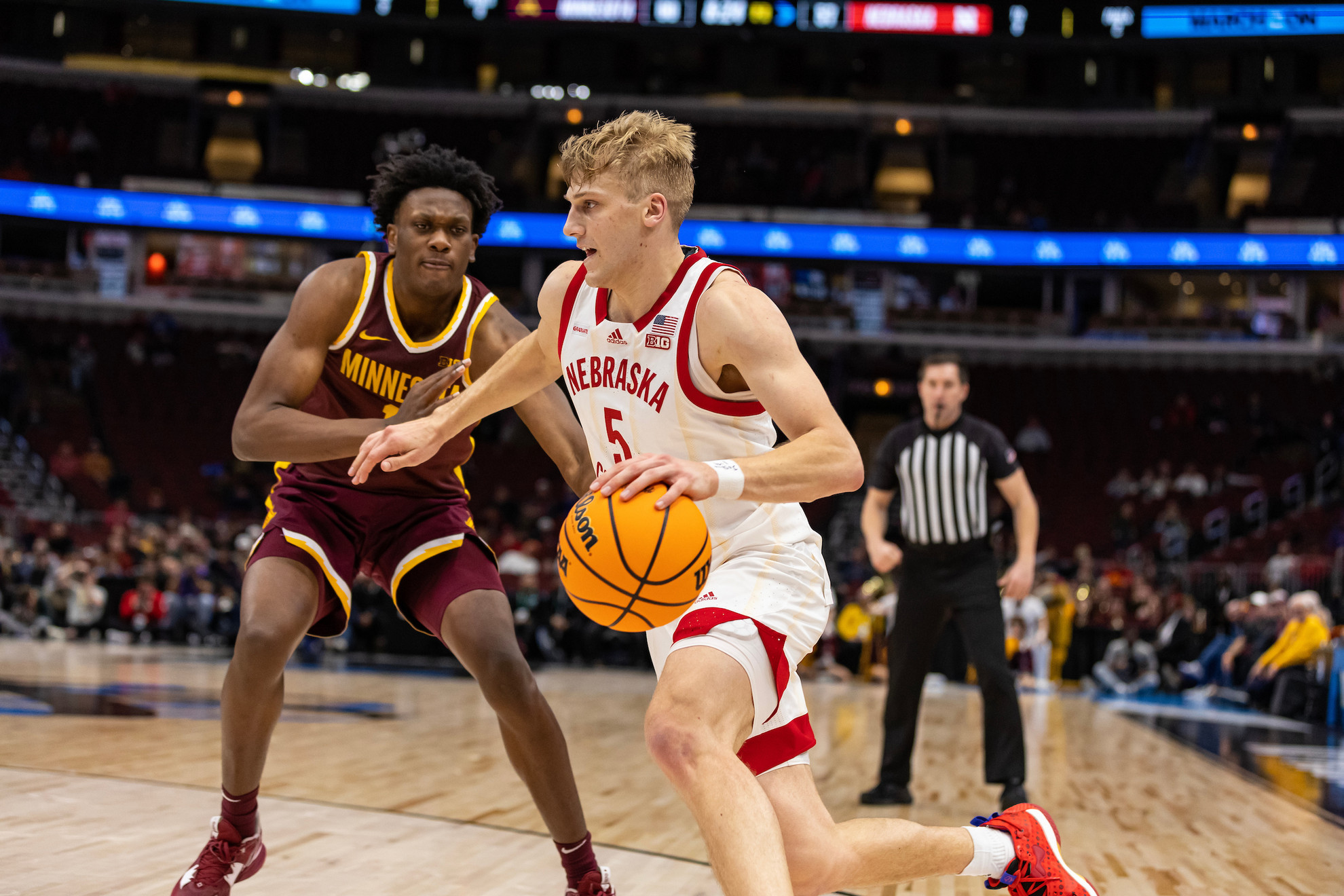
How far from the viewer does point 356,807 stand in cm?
526

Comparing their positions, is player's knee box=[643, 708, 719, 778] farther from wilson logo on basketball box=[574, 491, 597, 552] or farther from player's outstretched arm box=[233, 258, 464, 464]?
player's outstretched arm box=[233, 258, 464, 464]

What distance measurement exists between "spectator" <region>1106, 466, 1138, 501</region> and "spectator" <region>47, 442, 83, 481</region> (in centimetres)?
1940

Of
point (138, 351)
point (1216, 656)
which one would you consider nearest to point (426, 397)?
point (1216, 656)

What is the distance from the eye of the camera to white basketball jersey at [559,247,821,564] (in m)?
2.96

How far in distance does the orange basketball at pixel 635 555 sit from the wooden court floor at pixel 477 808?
1.62m

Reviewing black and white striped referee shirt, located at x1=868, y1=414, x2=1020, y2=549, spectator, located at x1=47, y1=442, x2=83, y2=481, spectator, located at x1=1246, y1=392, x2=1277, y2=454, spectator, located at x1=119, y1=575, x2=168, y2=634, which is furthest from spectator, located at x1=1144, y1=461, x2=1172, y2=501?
spectator, located at x1=47, y1=442, x2=83, y2=481

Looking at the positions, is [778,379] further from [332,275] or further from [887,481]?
[887,481]

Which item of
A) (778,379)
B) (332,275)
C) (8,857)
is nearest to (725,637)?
(778,379)

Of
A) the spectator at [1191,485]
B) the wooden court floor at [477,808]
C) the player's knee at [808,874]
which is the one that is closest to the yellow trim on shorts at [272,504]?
the wooden court floor at [477,808]

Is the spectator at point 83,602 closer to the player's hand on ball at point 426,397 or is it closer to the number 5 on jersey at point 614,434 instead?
the player's hand on ball at point 426,397

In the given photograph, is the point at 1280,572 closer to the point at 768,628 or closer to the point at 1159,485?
the point at 1159,485

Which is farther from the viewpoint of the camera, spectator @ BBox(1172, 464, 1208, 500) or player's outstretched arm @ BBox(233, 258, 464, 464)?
spectator @ BBox(1172, 464, 1208, 500)

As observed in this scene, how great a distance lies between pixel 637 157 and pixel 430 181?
4.10 ft

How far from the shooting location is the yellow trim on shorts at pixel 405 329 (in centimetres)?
387
